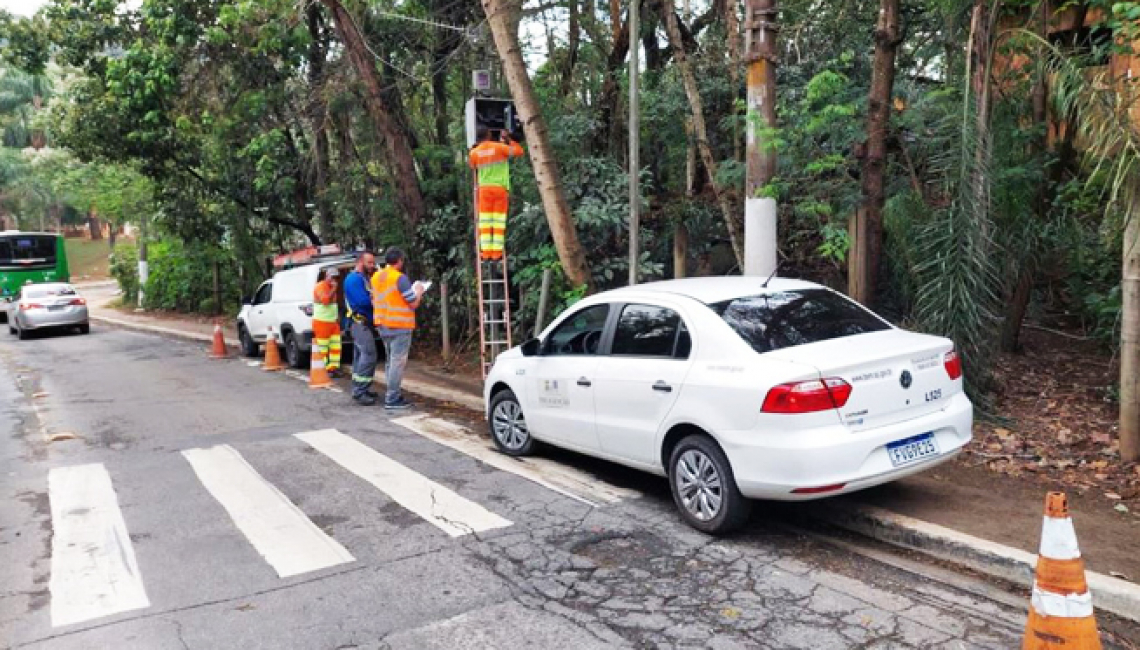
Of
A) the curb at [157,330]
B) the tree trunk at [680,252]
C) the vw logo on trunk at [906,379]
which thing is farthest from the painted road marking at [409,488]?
the curb at [157,330]

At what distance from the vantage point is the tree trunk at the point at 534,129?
375 inches

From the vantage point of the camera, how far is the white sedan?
464 cm

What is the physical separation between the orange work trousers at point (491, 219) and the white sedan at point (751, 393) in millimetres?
4215

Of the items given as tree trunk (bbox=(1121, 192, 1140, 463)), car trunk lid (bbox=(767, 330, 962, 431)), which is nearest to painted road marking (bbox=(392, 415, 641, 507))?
car trunk lid (bbox=(767, 330, 962, 431))

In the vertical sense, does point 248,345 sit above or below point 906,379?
below

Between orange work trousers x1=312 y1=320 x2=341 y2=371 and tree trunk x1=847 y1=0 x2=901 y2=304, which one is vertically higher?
tree trunk x1=847 y1=0 x2=901 y2=304

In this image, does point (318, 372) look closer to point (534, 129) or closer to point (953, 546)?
point (534, 129)

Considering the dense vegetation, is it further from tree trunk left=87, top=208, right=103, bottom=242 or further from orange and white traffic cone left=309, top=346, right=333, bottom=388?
tree trunk left=87, top=208, right=103, bottom=242

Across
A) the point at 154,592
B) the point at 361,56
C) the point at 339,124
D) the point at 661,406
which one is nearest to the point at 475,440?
the point at 661,406

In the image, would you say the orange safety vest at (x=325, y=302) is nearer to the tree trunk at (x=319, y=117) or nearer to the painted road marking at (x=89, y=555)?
the painted road marking at (x=89, y=555)

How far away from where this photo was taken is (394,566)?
4.83 meters

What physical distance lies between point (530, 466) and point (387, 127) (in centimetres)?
832

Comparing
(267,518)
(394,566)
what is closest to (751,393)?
(394,566)

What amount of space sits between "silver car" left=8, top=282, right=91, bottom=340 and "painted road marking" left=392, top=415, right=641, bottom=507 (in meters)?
16.9
